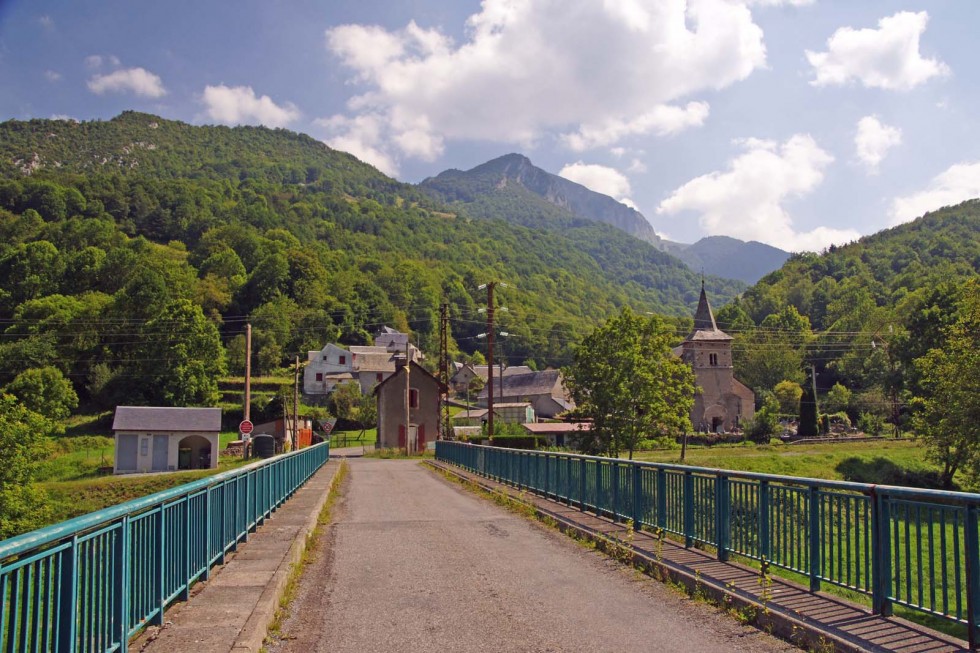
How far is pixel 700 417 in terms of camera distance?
82625mm

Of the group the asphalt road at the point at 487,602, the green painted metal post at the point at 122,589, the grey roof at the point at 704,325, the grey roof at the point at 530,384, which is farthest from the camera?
the grey roof at the point at 530,384

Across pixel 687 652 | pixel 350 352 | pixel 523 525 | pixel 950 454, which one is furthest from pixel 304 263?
pixel 687 652

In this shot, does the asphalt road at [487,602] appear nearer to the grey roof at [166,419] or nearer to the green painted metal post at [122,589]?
the green painted metal post at [122,589]

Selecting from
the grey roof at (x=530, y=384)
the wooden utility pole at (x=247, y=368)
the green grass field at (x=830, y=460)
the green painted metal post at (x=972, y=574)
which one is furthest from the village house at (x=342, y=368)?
the green painted metal post at (x=972, y=574)

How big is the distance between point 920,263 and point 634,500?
144254mm

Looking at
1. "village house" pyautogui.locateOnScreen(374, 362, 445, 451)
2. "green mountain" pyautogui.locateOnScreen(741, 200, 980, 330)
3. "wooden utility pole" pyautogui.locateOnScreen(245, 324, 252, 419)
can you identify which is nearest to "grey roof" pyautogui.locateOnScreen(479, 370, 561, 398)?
"village house" pyautogui.locateOnScreen(374, 362, 445, 451)

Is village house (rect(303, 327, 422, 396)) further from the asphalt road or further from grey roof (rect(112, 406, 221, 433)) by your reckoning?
the asphalt road

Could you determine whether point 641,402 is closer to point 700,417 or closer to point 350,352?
point 700,417

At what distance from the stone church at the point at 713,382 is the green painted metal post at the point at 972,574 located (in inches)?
3104

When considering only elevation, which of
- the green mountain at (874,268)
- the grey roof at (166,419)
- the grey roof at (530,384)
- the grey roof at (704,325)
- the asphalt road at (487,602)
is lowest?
the grey roof at (166,419)

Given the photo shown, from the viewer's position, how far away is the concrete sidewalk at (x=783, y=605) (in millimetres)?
5668

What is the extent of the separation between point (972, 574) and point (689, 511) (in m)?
4.54

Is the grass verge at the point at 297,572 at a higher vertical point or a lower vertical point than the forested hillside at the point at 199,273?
lower

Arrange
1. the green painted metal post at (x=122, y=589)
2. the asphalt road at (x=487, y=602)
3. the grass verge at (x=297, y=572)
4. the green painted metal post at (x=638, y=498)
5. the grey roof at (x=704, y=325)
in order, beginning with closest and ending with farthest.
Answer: the green painted metal post at (x=122, y=589)
the asphalt road at (x=487, y=602)
the grass verge at (x=297, y=572)
the green painted metal post at (x=638, y=498)
the grey roof at (x=704, y=325)
